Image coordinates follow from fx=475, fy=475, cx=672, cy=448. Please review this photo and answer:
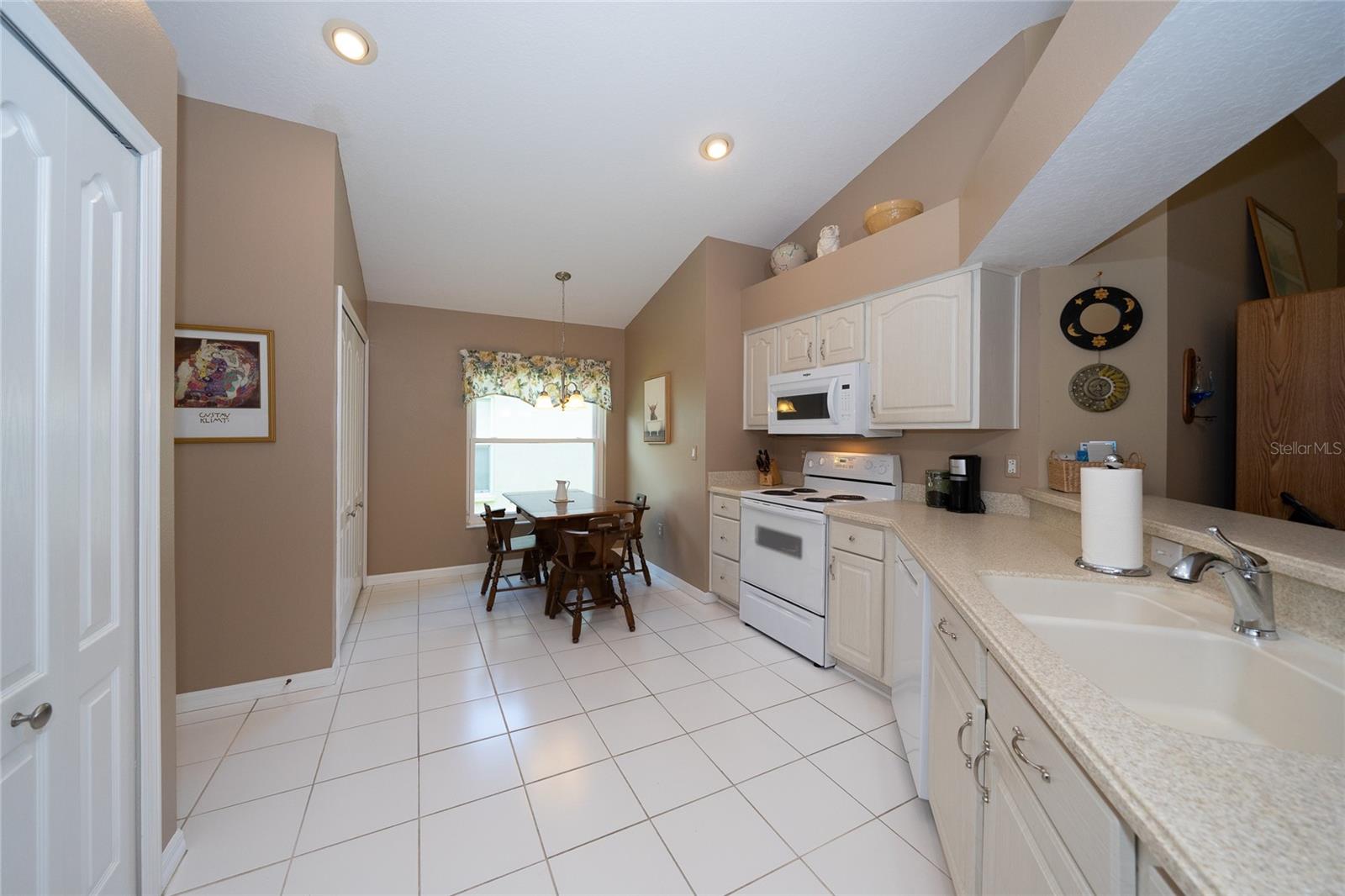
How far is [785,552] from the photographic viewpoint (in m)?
2.89

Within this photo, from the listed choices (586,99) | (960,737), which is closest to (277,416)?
(586,99)

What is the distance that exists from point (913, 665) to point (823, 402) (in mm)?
1632

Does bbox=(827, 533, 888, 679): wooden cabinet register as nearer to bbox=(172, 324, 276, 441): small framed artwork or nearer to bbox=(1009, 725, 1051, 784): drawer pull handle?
bbox=(1009, 725, 1051, 784): drawer pull handle

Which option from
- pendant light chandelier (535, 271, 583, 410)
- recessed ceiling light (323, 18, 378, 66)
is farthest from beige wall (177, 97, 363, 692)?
pendant light chandelier (535, 271, 583, 410)

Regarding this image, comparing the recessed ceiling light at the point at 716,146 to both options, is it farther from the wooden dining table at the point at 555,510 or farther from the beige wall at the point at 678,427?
the wooden dining table at the point at 555,510

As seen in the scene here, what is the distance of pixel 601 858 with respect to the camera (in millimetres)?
1483

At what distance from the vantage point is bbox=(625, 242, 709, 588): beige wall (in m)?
3.72

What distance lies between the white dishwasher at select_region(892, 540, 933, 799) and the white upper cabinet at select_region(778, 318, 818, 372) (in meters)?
1.49

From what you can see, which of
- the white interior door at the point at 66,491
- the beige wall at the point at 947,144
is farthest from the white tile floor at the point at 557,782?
the beige wall at the point at 947,144

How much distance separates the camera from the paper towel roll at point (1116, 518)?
1398 mm

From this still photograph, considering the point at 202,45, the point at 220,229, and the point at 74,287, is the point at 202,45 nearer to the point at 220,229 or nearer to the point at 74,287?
the point at 220,229

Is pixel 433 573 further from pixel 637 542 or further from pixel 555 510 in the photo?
pixel 637 542

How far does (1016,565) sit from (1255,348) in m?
1.74

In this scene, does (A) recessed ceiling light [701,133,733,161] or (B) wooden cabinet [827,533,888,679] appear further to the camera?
(A) recessed ceiling light [701,133,733,161]
